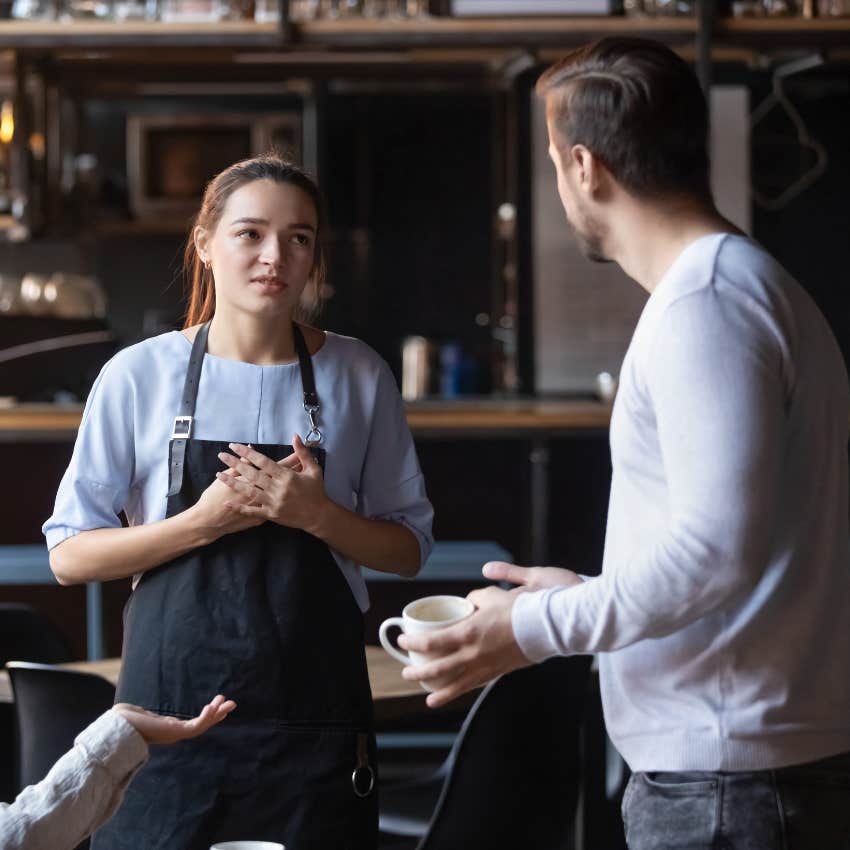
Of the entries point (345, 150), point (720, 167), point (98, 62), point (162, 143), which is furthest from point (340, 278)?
point (720, 167)

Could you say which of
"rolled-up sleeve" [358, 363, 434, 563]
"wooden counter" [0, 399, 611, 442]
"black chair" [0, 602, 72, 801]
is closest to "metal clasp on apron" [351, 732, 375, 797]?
"rolled-up sleeve" [358, 363, 434, 563]

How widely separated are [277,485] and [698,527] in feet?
2.23

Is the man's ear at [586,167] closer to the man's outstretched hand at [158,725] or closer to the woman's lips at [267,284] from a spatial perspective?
the woman's lips at [267,284]

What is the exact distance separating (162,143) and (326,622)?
4895mm

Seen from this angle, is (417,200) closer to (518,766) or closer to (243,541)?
(518,766)

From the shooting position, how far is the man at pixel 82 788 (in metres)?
1.25

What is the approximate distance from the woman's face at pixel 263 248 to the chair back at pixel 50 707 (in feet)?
2.18

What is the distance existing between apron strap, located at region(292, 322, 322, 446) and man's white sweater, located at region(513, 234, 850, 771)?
58 cm

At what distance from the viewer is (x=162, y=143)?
6.23m

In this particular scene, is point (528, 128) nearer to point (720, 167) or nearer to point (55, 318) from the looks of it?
point (720, 167)

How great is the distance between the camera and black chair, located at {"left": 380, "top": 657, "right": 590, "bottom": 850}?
6.45ft

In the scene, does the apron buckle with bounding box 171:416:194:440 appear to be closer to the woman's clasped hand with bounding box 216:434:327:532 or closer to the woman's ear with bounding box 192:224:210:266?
the woman's clasped hand with bounding box 216:434:327:532

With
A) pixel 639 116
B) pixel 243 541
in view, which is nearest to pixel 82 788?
pixel 243 541

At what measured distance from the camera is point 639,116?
1.23m
